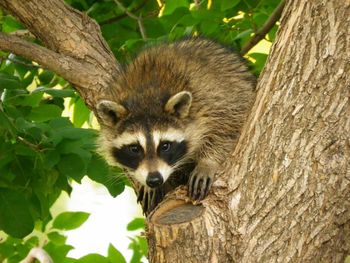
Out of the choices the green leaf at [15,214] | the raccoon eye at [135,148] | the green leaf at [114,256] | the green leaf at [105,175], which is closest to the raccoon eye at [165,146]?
the raccoon eye at [135,148]

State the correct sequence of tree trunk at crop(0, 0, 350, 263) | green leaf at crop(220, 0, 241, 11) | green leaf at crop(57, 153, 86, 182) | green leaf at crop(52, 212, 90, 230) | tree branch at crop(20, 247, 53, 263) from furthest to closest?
green leaf at crop(52, 212, 90, 230), green leaf at crop(220, 0, 241, 11), green leaf at crop(57, 153, 86, 182), tree branch at crop(20, 247, 53, 263), tree trunk at crop(0, 0, 350, 263)

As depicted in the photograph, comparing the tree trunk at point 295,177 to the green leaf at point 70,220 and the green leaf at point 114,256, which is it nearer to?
the green leaf at point 114,256

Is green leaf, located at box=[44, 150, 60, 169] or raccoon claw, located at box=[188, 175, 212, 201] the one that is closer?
raccoon claw, located at box=[188, 175, 212, 201]

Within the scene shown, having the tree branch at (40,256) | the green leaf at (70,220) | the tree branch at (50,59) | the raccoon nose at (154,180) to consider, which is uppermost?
the tree branch at (50,59)

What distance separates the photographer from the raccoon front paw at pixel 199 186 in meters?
4.34

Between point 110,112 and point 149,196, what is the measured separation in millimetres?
602

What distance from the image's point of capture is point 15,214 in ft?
16.6

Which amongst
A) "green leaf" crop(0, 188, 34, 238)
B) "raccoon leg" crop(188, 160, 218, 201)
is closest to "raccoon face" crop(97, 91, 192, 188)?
"raccoon leg" crop(188, 160, 218, 201)

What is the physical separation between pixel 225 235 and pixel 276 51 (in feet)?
3.24

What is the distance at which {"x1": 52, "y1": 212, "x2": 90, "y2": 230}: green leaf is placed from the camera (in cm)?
569

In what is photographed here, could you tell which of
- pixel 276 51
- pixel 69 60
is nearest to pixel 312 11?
pixel 276 51

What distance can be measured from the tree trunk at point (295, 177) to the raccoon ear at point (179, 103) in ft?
3.42

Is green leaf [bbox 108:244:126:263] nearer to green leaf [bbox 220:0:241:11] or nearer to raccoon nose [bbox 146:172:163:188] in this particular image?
raccoon nose [bbox 146:172:163:188]

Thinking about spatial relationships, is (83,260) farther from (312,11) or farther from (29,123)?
(312,11)
